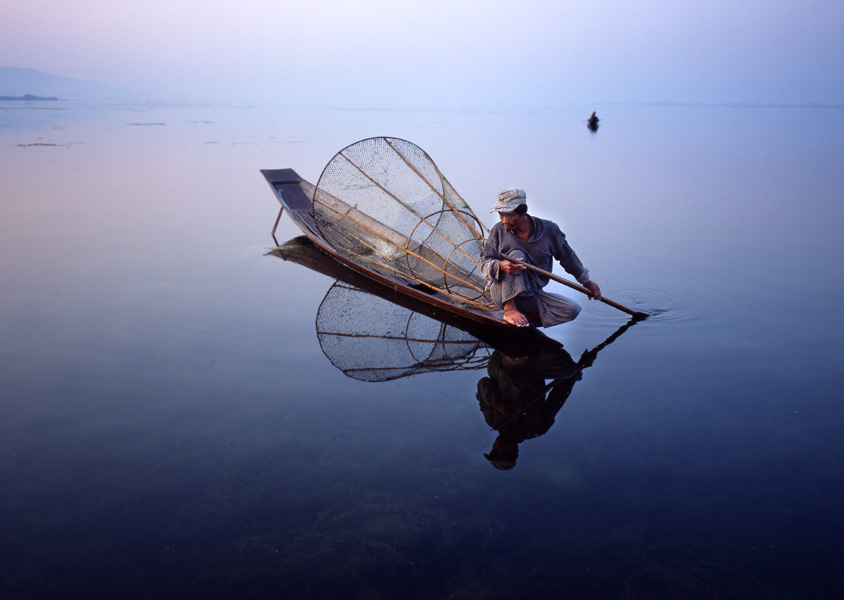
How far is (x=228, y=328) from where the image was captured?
4.09 meters

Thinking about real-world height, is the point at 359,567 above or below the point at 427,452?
below

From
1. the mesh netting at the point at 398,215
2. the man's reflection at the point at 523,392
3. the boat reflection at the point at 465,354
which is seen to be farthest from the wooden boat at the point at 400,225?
the man's reflection at the point at 523,392

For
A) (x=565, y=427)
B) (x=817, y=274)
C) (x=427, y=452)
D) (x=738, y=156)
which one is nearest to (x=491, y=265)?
(x=565, y=427)

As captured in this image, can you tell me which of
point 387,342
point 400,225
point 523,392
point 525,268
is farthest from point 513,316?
point 400,225

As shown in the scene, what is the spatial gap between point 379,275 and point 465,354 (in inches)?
46.9

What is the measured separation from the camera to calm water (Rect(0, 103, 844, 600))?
2.11 meters

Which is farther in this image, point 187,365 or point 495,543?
point 187,365

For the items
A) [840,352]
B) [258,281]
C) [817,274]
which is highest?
[258,281]

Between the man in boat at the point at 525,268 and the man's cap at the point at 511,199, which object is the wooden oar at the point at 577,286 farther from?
the man's cap at the point at 511,199

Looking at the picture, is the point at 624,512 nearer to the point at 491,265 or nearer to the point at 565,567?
the point at 565,567

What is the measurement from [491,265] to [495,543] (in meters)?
1.80

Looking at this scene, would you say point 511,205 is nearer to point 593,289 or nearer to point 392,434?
point 593,289

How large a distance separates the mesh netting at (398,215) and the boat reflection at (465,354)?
1.07ft

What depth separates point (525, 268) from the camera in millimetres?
3639
